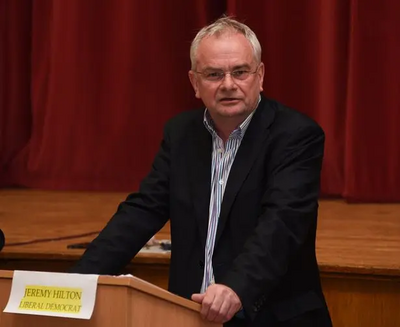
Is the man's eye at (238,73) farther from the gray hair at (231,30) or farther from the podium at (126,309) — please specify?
the podium at (126,309)

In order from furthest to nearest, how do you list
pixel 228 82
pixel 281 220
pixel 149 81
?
pixel 149 81 → pixel 228 82 → pixel 281 220

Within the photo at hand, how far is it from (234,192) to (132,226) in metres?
0.30

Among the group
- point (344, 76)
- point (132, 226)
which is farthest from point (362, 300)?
point (344, 76)

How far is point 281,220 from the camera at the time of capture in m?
2.04

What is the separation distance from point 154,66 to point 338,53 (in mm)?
1054

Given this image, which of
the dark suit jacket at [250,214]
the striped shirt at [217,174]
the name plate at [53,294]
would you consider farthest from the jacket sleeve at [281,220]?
the name plate at [53,294]

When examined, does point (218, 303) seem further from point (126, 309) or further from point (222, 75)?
point (222, 75)

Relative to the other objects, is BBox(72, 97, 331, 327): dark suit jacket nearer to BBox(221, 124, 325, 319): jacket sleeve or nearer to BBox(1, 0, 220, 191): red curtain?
BBox(221, 124, 325, 319): jacket sleeve

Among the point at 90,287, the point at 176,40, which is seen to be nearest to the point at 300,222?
the point at 90,287

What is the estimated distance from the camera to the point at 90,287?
1.68 m

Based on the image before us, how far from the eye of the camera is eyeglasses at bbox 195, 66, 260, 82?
2.19m

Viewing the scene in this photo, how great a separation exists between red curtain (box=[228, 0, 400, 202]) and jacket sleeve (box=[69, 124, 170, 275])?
2017mm

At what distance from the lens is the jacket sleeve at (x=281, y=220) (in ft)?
6.40

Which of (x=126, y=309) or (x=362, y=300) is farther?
(x=362, y=300)
